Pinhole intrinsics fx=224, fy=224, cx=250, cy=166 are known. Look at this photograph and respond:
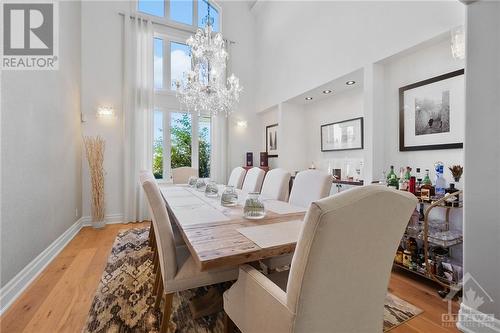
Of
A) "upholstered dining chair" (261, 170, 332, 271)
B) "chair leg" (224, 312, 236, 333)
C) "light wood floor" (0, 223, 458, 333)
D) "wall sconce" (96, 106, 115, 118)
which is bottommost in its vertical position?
"light wood floor" (0, 223, 458, 333)

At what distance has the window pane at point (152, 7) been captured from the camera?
14.6 ft

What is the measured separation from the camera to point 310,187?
2.13 m

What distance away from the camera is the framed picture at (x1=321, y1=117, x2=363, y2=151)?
337 cm

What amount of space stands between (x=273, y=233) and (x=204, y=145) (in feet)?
13.3

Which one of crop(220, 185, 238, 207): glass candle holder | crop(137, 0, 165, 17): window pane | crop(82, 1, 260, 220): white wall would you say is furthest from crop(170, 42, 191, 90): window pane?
crop(220, 185, 238, 207): glass candle holder

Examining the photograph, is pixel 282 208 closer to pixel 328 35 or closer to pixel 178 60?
pixel 328 35

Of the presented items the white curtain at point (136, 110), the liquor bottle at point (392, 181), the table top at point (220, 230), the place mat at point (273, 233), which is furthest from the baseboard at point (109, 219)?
the liquor bottle at point (392, 181)

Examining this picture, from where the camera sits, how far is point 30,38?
246 centimetres

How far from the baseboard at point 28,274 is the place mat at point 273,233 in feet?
6.32

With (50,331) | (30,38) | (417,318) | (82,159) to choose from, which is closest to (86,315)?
(50,331)

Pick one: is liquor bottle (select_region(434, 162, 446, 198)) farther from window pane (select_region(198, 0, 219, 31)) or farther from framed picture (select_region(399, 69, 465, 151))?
window pane (select_region(198, 0, 219, 31))

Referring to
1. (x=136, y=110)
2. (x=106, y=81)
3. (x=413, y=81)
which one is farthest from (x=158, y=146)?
(x=413, y=81)

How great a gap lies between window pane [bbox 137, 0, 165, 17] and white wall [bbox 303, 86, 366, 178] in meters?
3.61

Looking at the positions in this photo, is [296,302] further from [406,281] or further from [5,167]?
[5,167]
